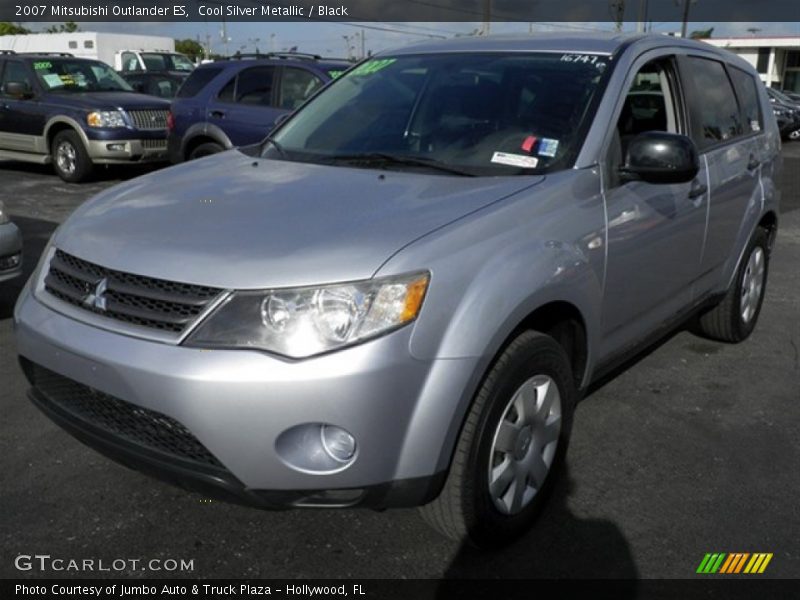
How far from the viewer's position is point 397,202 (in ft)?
9.42

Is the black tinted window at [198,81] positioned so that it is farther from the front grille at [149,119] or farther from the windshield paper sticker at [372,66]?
the windshield paper sticker at [372,66]

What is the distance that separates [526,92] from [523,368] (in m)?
1.40

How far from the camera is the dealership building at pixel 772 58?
53.4 meters

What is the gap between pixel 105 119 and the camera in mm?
11656

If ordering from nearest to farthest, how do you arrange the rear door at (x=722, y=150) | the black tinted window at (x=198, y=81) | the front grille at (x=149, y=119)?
the rear door at (x=722, y=150), the black tinted window at (x=198, y=81), the front grille at (x=149, y=119)

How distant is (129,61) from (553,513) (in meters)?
22.9

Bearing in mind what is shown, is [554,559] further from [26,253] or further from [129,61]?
[129,61]

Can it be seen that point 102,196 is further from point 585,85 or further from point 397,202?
point 585,85

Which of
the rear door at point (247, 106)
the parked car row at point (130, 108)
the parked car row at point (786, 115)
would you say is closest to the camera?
the rear door at point (247, 106)

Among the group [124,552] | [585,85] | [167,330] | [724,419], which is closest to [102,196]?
[167,330]

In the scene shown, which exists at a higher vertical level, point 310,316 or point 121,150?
point 310,316

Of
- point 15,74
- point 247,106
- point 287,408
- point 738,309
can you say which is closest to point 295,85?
point 247,106

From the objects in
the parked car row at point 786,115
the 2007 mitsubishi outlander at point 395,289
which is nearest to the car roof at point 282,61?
the 2007 mitsubishi outlander at point 395,289

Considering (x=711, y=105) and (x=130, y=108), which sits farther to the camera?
(x=130, y=108)
